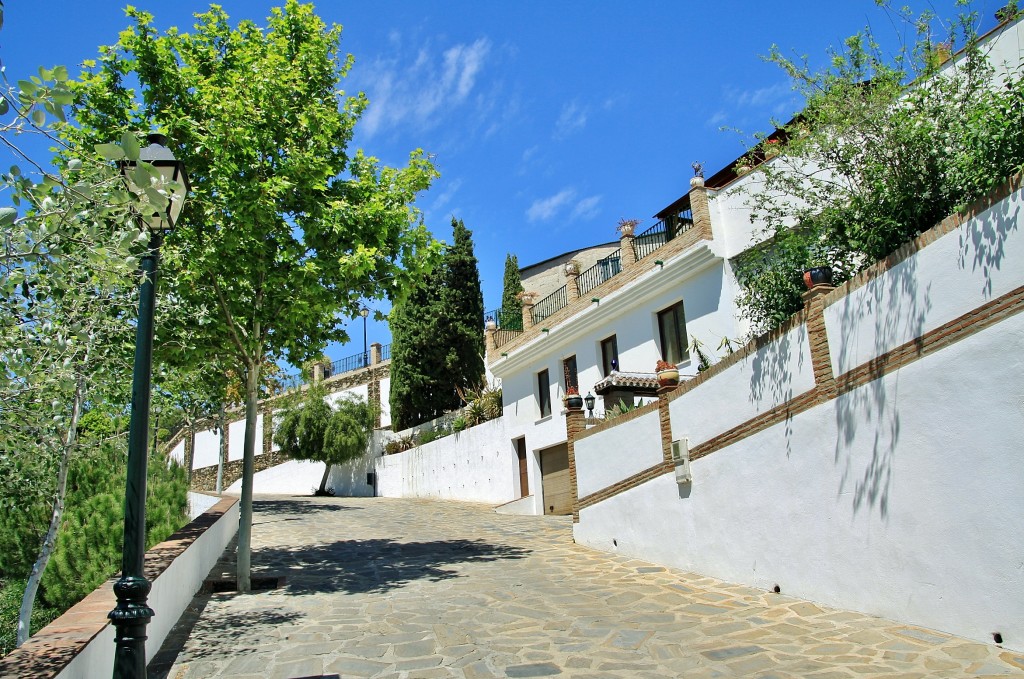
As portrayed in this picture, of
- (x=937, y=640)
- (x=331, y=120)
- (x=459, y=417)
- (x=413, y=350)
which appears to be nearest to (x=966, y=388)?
(x=937, y=640)

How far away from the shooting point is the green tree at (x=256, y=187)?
10.0m

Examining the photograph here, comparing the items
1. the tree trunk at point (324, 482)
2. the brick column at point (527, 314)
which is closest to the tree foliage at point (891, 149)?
the brick column at point (527, 314)

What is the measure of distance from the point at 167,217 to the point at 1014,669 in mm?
6913

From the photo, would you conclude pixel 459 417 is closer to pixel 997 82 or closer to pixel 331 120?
pixel 331 120

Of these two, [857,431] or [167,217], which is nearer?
[167,217]

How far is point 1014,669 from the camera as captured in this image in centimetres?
538

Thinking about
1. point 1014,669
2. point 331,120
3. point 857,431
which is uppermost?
point 331,120

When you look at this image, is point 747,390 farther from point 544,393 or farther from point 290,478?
point 290,478

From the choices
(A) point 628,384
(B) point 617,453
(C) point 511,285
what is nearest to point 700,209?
(A) point 628,384

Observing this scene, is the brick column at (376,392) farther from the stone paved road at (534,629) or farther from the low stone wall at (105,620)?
the low stone wall at (105,620)

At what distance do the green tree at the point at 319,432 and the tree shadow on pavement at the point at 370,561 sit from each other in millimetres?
14248

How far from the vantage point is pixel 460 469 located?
2431 centimetres

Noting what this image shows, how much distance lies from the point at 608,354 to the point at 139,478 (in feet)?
48.9

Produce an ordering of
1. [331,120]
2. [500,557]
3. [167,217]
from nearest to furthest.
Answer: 1. [167,217]
2. [331,120]
3. [500,557]
